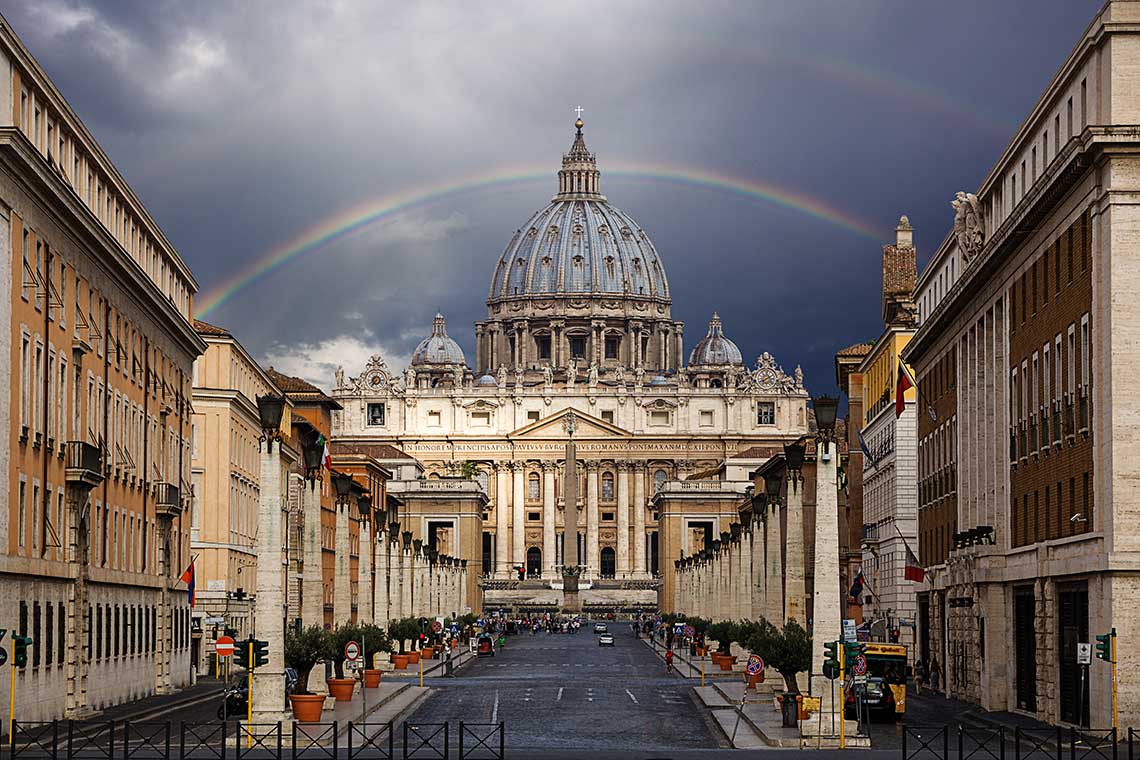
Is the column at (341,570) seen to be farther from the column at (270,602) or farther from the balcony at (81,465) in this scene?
the column at (270,602)

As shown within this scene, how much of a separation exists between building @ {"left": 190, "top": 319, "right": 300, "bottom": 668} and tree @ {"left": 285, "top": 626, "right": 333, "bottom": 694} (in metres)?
30.4

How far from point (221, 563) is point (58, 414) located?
3403 cm

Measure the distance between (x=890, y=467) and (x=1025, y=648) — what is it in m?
35.3

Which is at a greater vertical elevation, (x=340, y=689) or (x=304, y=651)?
(x=304, y=651)

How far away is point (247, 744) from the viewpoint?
39031mm

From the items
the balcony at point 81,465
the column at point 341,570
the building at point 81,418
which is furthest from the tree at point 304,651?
the column at point 341,570

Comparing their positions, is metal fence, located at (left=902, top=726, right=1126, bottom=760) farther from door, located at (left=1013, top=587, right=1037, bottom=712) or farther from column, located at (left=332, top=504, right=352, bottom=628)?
column, located at (left=332, top=504, right=352, bottom=628)

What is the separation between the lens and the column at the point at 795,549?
49.8 m

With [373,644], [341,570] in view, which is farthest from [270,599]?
[341,570]

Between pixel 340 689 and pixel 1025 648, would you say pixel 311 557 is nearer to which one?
pixel 340 689

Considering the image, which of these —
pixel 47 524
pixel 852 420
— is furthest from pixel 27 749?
pixel 852 420

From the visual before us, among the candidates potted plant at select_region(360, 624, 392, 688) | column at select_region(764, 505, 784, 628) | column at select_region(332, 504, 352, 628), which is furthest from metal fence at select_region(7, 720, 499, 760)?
column at select_region(332, 504, 352, 628)

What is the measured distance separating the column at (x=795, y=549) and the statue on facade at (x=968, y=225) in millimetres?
11671

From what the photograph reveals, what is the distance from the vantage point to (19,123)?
1794 inches
